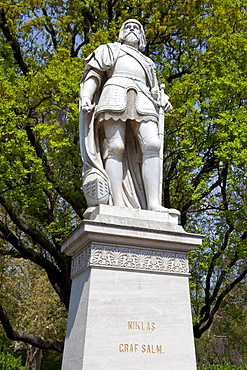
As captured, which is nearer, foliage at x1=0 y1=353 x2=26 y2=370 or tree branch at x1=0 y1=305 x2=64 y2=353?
tree branch at x1=0 y1=305 x2=64 y2=353

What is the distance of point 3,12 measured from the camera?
15.2m

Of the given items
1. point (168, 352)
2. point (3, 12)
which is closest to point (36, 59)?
point (3, 12)

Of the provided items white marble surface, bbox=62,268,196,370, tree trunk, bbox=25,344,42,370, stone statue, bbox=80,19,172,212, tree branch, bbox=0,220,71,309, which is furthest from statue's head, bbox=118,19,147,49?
tree trunk, bbox=25,344,42,370

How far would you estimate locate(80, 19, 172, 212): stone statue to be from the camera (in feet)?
21.6

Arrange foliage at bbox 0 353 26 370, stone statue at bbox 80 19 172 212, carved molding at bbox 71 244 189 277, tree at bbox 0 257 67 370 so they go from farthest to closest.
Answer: tree at bbox 0 257 67 370 < foliage at bbox 0 353 26 370 < stone statue at bbox 80 19 172 212 < carved molding at bbox 71 244 189 277

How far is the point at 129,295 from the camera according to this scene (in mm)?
5785

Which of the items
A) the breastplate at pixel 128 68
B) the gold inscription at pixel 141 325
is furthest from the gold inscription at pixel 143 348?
the breastplate at pixel 128 68

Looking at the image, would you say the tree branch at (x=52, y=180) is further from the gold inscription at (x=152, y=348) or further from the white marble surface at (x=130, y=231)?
the gold inscription at (x=152, y=348)

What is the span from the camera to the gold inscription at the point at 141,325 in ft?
18.5

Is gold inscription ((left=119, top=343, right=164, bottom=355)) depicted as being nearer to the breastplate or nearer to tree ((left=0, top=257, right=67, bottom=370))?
the breastplate

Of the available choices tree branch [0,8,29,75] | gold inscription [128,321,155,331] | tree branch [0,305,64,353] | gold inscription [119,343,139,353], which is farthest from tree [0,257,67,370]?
gold inscription [119,343,139,353]

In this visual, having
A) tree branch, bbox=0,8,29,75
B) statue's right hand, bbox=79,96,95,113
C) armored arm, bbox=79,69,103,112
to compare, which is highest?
tree branch, bbox=0,8,29,75

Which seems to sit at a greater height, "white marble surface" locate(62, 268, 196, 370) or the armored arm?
the armored arm

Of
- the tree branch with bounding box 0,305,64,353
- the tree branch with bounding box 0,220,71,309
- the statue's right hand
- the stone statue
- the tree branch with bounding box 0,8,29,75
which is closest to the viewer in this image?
the stone statue
